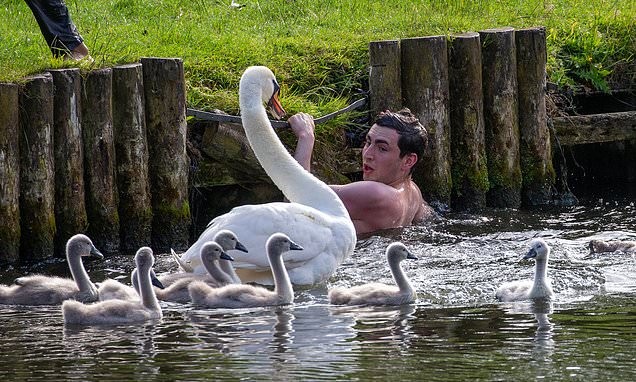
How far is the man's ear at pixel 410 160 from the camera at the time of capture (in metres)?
12.5

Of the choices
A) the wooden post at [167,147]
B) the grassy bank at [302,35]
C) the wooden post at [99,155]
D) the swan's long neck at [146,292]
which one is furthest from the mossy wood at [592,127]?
the swan's long neck at [146,292]

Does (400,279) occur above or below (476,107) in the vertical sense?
below

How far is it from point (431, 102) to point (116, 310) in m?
5.15

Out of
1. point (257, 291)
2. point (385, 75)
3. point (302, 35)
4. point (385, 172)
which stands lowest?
point (257, 291)

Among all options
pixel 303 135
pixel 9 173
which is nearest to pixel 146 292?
pixel 9 173

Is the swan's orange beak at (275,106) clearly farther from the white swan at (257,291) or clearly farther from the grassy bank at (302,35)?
the white swan at (257,291)

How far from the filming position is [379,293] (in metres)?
9.31

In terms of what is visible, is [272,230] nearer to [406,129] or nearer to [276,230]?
[276,230]

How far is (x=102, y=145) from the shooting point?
1152 cm

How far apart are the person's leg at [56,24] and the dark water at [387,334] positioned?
249cm

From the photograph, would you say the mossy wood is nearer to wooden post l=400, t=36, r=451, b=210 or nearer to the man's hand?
wooden post l=400, t=36, r=451, b=210

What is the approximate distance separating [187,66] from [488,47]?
9.25 feet

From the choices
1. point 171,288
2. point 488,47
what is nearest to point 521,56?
point 488,47

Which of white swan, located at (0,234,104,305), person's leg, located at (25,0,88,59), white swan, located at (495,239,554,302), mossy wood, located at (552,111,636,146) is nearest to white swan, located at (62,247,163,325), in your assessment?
white swan, located at (0,234,104,305)
